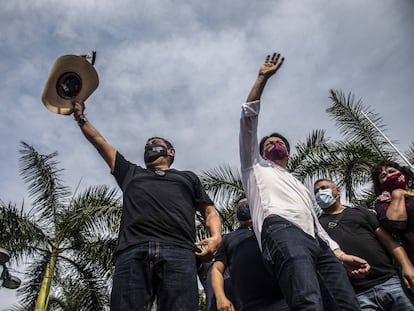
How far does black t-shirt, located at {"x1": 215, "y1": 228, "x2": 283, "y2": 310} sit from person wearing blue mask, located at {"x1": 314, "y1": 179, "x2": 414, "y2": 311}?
65cm

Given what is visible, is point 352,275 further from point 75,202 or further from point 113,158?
point 75,202

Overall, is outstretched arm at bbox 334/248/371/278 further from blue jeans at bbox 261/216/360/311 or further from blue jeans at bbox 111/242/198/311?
blue jeans at bbox 111/242/198/311

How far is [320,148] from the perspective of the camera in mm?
8852

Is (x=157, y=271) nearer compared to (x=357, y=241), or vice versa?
(x=157, y=271)

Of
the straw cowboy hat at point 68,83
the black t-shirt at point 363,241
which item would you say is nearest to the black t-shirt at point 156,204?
the straw cowboy hat at point 68,83

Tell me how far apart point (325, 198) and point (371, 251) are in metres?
0.70

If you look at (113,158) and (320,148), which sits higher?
(320,148)

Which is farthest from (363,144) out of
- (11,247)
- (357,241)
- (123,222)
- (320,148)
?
(11,247)

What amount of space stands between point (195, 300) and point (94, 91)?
5.64 feet

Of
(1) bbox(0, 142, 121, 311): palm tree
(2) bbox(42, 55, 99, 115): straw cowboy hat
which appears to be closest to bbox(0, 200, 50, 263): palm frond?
(1) bbox(0, 142, 121, 311): palm tree

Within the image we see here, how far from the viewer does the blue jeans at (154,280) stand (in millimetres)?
2070

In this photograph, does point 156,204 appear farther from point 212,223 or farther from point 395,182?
point 395,182

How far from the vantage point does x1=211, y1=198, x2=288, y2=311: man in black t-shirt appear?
2.74 meters

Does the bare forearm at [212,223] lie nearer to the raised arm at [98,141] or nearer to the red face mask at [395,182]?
the raised arm at [98,141]
